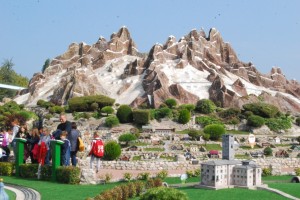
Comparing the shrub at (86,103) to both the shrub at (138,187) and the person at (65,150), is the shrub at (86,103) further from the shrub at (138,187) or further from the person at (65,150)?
the shrub at (138,187)

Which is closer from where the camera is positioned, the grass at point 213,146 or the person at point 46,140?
the person at point 46,140

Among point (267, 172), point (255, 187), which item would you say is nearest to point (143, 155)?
point (267, 172)

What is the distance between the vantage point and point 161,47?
67188 mm

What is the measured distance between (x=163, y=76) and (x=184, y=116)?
1446 centimetres

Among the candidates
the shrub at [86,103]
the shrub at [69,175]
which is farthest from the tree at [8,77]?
the shrub at [69,175]

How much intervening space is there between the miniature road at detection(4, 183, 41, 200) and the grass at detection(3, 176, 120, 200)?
7.6 inches

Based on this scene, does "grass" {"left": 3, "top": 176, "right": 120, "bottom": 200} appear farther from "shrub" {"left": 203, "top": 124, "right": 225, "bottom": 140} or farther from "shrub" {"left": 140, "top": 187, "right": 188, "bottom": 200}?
"shrub" {"left": 203, "top": 124, "right": 225, "bottom": 140}

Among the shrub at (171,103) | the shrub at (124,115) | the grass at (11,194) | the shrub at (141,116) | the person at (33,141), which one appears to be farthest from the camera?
the shrub at (171,103)

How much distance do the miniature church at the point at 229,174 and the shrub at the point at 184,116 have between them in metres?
29.3

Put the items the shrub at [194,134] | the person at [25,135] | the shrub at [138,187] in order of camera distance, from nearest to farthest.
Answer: the shrub at [138,187], the person at [25,135], the shrub at [194,134]

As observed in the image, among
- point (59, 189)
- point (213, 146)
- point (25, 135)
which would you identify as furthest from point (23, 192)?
point (213, 146)

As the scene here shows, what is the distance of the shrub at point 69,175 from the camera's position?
15.5 metres

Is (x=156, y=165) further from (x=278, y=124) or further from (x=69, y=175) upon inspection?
(x=278, y=124)

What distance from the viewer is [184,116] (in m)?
45.2
